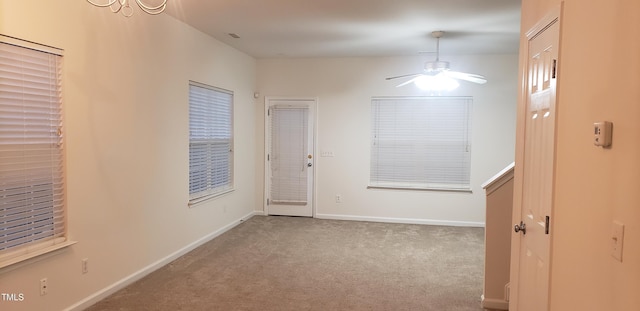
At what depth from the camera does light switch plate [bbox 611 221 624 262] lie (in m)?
1.28

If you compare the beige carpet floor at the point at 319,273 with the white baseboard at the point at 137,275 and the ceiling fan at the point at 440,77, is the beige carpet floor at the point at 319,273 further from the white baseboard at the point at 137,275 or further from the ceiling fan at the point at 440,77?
the ceiling fan at the point at 440,77

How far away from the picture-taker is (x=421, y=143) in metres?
6.42

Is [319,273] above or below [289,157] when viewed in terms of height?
below

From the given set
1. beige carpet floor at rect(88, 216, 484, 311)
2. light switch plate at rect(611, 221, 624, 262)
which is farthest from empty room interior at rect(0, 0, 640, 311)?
beige carpet floor at rect(88, 216, 484, 311)

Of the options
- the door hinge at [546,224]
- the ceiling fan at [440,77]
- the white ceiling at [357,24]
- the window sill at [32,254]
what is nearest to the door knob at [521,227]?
the door hinge at [546,224]

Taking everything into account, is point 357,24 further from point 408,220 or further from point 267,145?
point 408,220

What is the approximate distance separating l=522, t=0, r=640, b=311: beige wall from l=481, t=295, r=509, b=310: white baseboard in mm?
1595

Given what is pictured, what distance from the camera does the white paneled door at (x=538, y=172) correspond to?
1926 mm

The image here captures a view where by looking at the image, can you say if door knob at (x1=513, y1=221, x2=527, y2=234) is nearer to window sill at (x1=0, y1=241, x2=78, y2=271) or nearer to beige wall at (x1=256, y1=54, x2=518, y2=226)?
window sill at (x1=0, y1=241, x2=78, y2=271)

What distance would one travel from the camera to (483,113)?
6164 millimetres

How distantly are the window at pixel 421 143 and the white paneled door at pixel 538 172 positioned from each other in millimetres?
3972

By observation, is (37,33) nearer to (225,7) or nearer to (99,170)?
(99,170)

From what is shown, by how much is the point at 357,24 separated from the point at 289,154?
Answer: 2.88 meters

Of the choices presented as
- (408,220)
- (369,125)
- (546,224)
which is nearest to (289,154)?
(369,125)
